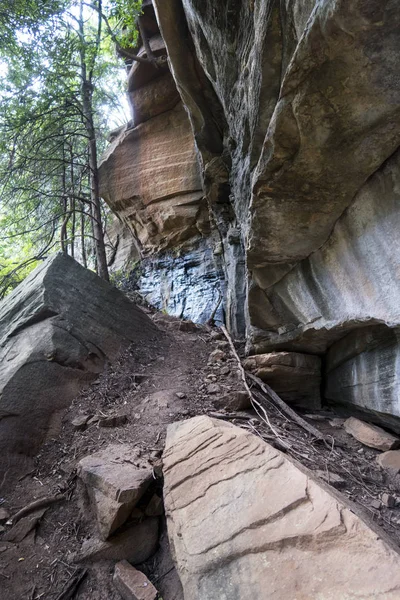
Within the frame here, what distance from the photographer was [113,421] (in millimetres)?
4039

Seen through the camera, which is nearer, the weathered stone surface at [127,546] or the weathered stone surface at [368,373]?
the weathered stone surface at [127,546]

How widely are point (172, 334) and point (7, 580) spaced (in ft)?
15.0

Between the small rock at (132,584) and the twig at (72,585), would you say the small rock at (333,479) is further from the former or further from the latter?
the twig at (72,585)

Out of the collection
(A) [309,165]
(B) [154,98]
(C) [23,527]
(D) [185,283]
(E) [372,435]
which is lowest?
(C) [23,527]

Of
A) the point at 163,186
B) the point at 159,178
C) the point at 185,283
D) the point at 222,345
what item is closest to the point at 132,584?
the point at 222,345

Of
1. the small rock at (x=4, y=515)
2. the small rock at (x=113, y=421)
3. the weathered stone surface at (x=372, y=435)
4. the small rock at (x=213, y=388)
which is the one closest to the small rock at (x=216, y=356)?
the small rock at (x=213, y=388)

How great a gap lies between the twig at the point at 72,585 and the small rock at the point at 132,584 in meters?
0.24

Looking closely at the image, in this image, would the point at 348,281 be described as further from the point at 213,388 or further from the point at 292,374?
the point at 213,388

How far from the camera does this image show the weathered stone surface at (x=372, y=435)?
3.70 m

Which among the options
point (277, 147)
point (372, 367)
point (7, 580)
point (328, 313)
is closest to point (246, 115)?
point (277, 147)

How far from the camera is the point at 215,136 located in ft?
21.1

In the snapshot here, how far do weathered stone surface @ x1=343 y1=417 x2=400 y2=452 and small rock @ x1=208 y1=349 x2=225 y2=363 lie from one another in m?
2.11

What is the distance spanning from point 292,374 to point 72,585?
136 inches

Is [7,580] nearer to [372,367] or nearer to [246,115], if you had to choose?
[372,367]
